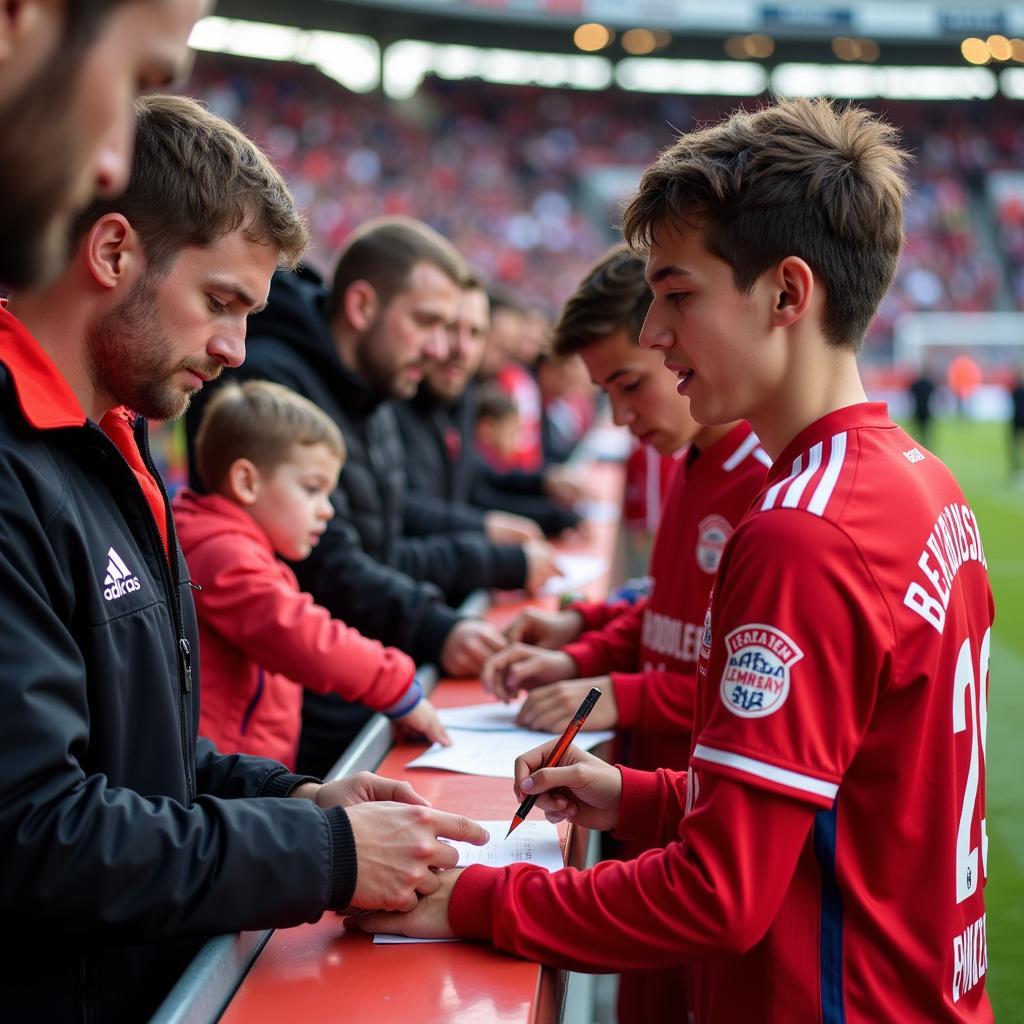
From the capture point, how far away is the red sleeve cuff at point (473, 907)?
1424 millimetres

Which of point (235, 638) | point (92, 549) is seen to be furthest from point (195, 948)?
point (235, 638)

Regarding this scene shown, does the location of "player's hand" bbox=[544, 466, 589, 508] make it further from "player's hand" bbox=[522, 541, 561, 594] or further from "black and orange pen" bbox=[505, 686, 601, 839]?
"black and orange pen" bbox=[505, 686, 601, 839]

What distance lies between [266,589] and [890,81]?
3558cm

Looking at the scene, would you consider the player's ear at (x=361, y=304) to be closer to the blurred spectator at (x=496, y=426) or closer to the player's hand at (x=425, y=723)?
the player's hand at (x=425, y=723)

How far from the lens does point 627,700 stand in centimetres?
227

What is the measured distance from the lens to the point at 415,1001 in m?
1.30

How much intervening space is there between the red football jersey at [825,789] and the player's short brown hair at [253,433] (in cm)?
132

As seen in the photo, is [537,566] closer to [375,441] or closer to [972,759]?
[375,441]

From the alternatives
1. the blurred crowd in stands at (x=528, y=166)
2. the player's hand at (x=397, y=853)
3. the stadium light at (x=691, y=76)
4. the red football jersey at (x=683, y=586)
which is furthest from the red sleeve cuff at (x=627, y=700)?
the stadium light at (x=691, y=76)

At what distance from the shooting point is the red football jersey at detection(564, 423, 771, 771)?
2.21 metres

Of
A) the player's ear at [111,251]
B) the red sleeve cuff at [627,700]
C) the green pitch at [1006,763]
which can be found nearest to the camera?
the player's ear at [111,251]

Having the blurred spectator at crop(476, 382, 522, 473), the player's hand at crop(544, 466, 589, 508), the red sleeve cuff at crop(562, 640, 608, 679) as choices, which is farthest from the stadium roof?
the red sleeve cuff at crop(562, 640, 608, 679)

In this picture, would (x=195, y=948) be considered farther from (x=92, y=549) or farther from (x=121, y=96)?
(x=121, y=96)

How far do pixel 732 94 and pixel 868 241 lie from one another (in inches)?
1343
